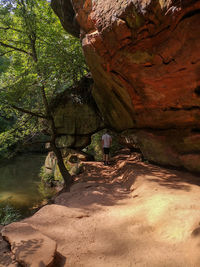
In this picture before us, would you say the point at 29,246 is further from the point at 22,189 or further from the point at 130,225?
the point at 22,189

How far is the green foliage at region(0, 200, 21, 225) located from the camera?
7151 mm

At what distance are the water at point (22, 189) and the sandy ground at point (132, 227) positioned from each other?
5099mm

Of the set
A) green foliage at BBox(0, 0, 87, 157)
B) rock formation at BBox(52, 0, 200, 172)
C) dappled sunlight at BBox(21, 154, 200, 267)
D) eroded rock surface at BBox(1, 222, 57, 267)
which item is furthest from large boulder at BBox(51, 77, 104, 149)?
eroded rock surface at BBox(1, 222, 57, 267)

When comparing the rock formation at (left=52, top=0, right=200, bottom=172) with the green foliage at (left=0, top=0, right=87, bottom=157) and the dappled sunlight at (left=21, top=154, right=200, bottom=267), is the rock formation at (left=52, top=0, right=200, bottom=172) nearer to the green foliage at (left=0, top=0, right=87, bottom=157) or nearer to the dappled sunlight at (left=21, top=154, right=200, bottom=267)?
the green foliage at (left=0, top=0, right=87, bottom=157)

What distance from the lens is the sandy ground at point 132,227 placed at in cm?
274

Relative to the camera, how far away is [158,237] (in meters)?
3.24

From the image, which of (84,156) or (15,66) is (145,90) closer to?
(84,156)

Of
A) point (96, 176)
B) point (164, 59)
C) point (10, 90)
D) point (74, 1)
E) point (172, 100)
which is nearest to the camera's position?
point (164, 59)

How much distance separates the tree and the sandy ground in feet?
16.8

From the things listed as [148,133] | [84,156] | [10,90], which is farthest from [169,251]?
[84,156]

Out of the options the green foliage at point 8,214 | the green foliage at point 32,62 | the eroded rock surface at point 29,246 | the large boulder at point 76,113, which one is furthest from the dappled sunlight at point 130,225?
the large boulder at point 76,113

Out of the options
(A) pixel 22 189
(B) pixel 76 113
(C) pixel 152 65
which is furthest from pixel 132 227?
(A) pixel 22 189

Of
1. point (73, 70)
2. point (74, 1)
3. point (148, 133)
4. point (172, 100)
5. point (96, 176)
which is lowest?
point (96, 176)

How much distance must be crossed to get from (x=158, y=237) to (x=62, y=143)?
31.9ft
